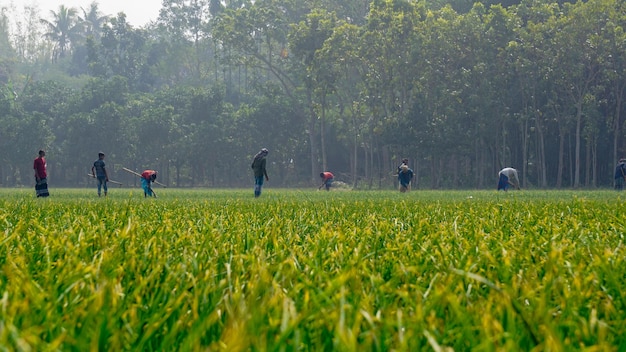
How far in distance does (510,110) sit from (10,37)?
290ft

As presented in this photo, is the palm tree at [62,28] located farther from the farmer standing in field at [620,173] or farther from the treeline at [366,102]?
the farmer standing in field at [620,173]

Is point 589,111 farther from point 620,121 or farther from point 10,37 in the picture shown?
point 10,37

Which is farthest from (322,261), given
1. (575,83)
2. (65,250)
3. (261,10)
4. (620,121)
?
(261,10)

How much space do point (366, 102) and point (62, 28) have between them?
67.8 meters

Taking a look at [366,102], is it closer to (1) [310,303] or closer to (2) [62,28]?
(1) [310,303]

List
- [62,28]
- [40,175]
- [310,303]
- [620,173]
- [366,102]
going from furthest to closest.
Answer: [62,28]
[366,102]
[620,173]
[40,175]
[310,303]

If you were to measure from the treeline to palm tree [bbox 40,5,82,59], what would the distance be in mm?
25680

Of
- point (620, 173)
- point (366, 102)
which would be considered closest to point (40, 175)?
point (620, 173)

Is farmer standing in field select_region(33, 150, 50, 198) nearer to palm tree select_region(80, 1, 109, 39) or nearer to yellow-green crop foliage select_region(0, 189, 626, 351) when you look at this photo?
yellow-green crop foliage select_region(0, 189, 626, 351)

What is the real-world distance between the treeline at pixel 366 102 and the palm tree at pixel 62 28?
25680mm

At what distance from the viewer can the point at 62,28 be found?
107 meters

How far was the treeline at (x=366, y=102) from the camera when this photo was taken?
154 feet

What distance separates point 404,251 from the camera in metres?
4.39

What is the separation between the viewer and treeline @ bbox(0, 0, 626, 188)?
46.9 metres
